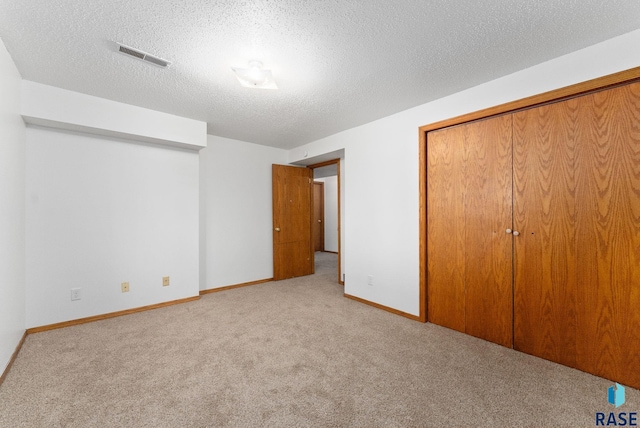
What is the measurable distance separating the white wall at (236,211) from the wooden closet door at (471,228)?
2.76 metres

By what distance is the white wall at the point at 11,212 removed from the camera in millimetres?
1898

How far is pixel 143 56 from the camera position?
1.99m

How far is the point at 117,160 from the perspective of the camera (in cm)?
307

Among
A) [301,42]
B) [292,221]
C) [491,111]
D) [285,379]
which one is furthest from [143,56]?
[292,221]

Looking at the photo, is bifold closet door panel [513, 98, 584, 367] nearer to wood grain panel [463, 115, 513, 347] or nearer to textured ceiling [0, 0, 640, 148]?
wood grain panel [463, 115, 513, 347]

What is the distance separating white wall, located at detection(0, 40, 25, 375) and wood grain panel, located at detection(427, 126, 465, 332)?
353cm

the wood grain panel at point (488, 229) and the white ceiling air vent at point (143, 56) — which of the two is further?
the wood grain panel at point (488, 229)

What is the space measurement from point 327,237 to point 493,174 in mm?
5958

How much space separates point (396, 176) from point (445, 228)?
0.80 meters

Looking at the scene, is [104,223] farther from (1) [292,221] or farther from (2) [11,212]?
(1) [292,221]

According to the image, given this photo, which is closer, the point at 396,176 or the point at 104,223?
the point at 104,223

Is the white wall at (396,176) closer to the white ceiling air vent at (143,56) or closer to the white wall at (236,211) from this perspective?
the white wall at (236,211)

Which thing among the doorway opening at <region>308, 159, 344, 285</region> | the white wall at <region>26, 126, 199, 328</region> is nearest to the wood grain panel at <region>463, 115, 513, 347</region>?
the white wall at <region>26, 126, 199, 328</region>

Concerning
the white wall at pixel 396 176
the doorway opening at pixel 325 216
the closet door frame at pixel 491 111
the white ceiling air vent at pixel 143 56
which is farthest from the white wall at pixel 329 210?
the white ceiling air vent at pixel 143 56
